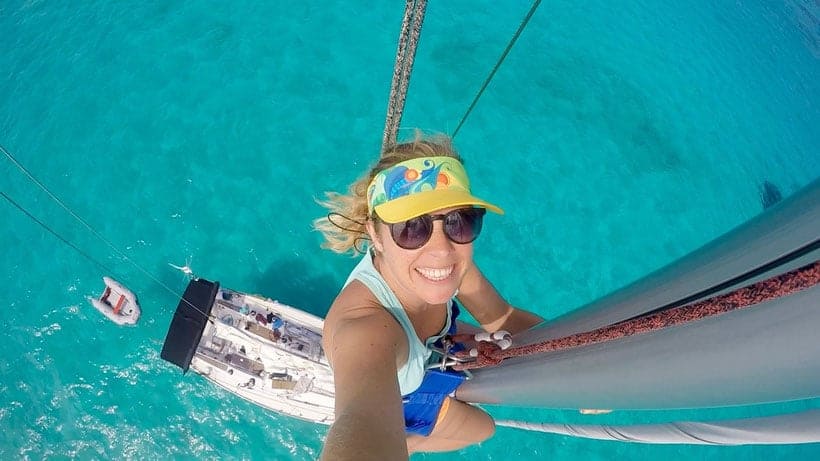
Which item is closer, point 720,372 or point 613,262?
point 720,372

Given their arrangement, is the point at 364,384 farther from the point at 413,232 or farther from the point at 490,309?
the point at 490,309

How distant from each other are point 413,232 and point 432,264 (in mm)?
165

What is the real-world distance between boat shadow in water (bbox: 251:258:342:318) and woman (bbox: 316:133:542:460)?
338cm

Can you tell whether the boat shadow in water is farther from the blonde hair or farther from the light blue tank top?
the light blue tank top

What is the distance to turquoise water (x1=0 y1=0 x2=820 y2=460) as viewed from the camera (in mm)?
5586

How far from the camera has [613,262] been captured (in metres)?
6.41

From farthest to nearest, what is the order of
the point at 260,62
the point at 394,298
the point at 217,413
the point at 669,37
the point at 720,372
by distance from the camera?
the point at 669,37 → the point at 260,62 → the point at 217,413 → the point at 394,298 → the point at 720,372

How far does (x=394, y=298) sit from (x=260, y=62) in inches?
253

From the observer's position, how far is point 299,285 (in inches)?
234

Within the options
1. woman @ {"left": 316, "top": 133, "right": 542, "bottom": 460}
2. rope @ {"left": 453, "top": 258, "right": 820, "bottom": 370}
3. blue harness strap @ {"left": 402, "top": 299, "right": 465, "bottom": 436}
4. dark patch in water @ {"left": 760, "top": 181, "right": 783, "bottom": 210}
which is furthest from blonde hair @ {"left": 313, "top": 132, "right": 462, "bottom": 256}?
dark patch in water @ {"left": 760, "top": 181, "right": 783, "bottom": 210}

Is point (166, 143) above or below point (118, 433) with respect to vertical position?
Result: above

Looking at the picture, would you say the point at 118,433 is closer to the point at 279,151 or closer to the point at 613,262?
the point at 279,151

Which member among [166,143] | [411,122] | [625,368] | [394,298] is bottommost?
[625,368]

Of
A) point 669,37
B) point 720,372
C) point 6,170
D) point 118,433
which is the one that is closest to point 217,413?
point 118,433
